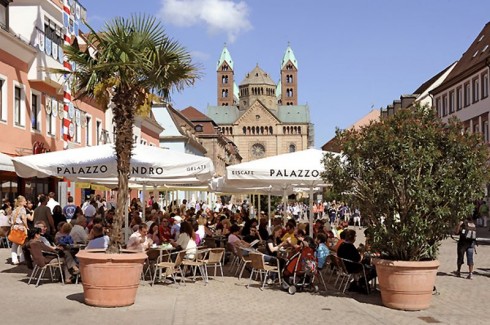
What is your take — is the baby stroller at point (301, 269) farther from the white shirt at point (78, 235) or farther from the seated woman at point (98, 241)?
the white shirt at point (78, 235)

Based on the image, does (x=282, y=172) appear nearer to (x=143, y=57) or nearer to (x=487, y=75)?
(x=143, y=57)

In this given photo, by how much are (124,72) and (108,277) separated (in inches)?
141

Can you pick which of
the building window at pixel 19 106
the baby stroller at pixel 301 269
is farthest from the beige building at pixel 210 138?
the baby stroller at pixel 301 269

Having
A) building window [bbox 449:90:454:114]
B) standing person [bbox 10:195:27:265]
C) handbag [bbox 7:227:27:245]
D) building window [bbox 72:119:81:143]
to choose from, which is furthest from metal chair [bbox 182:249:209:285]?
building window [bbox 449:90:454:114]

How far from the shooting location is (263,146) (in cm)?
16300

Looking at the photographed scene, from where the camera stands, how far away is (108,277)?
10453mm

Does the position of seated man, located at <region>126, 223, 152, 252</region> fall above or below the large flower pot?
above

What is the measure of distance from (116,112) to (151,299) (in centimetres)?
320

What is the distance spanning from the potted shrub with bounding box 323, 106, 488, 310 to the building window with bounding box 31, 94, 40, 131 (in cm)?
1775

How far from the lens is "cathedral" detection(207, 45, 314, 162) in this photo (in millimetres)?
162375

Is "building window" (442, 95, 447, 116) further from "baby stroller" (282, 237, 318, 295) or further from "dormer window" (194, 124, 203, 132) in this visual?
"dormer window" (194, 124, 203, 132)

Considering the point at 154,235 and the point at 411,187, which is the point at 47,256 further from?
the point at 411,187

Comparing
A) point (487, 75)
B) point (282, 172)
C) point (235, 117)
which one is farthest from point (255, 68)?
point (282, 172)

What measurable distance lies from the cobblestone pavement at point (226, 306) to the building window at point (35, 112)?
1326 cm
